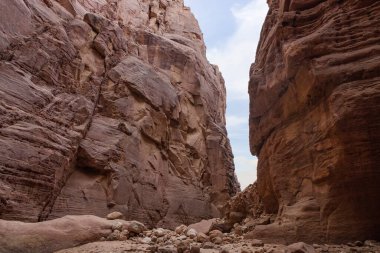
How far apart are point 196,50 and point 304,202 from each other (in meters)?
24.5

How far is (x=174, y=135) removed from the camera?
24.7m

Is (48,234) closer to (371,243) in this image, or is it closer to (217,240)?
(217,240)

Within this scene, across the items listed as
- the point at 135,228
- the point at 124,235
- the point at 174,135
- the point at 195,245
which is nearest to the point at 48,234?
the point at 124,235

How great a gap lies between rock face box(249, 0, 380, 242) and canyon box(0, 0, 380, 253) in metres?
0.03

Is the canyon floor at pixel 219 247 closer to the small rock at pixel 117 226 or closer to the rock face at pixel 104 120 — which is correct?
the small rock at pixel 117 226

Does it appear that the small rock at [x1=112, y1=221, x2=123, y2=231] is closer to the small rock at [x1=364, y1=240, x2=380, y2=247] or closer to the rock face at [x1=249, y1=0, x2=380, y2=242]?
the rock face at [x1=249, y1=0, x2=380, y2=242]

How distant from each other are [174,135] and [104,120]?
6901 millimetres

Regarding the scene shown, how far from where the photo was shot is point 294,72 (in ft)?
30.0

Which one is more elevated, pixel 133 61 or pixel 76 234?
pixel 133 61

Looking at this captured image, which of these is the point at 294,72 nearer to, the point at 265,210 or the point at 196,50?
the point at 265,210

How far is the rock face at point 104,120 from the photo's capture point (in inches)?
548

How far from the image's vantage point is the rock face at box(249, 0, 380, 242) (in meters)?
7.34

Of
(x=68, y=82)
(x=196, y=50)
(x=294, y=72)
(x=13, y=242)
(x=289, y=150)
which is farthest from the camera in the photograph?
(x=196, y=50)

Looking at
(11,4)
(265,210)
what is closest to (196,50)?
(11,4)
